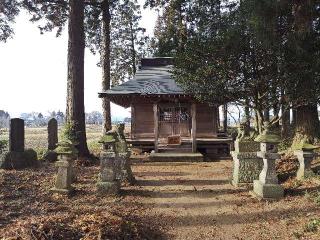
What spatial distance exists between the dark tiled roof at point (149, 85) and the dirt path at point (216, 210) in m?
6.73

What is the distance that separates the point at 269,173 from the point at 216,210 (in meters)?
1.73

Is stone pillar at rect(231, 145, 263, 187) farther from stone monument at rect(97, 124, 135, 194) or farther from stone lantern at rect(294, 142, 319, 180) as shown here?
stone monument at rect(97, 124, 135, 194)

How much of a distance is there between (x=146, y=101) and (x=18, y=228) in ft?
51.2

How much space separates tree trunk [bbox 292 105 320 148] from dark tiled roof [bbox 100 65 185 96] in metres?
5.74

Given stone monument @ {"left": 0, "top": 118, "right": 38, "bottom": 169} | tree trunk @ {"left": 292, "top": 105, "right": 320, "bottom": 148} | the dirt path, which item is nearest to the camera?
the dirt path

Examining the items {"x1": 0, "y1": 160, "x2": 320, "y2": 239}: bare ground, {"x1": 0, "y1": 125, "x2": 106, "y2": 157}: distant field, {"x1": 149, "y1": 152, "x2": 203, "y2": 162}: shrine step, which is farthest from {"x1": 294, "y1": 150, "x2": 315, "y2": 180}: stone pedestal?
{"x1": 0, "y1": 125, "x2": 106, "y2": 157}: distant field

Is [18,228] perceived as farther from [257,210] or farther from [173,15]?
[173,15]

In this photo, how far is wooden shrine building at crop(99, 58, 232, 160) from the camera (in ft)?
62.1

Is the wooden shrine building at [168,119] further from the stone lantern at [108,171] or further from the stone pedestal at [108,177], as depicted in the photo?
the stone pedestal at [108,177]

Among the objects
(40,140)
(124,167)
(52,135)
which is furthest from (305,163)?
(40,140)

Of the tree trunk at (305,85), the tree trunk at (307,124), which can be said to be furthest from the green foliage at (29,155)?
the tree trunk at (307,124)

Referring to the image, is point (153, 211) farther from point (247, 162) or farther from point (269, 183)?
point (247, 162)

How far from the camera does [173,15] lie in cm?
3172

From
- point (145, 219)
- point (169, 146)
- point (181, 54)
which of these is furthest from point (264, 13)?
point (169, 146)
